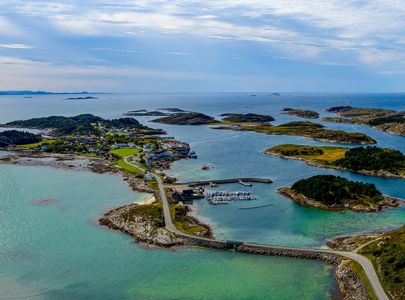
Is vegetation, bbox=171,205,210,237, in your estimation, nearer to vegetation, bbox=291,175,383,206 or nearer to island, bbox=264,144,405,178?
vegetation, bbox=291,175,383,206

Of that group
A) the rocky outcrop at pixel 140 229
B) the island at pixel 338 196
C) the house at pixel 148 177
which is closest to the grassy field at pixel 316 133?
the island at pixel 338 196

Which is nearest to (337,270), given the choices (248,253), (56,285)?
(248,253)

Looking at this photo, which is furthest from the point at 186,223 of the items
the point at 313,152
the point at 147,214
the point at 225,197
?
the point at 313,152

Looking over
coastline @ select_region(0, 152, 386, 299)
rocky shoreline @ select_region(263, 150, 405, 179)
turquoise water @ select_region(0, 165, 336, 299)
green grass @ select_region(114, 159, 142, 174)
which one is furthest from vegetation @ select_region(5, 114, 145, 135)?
turquoise water @ select_region(0, 165, 336, 299)

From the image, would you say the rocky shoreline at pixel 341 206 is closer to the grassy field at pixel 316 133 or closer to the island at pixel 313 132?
the grassy field at pixel 316 133

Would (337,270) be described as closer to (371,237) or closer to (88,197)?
(371,237)

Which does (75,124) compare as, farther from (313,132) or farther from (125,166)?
(313,132)
